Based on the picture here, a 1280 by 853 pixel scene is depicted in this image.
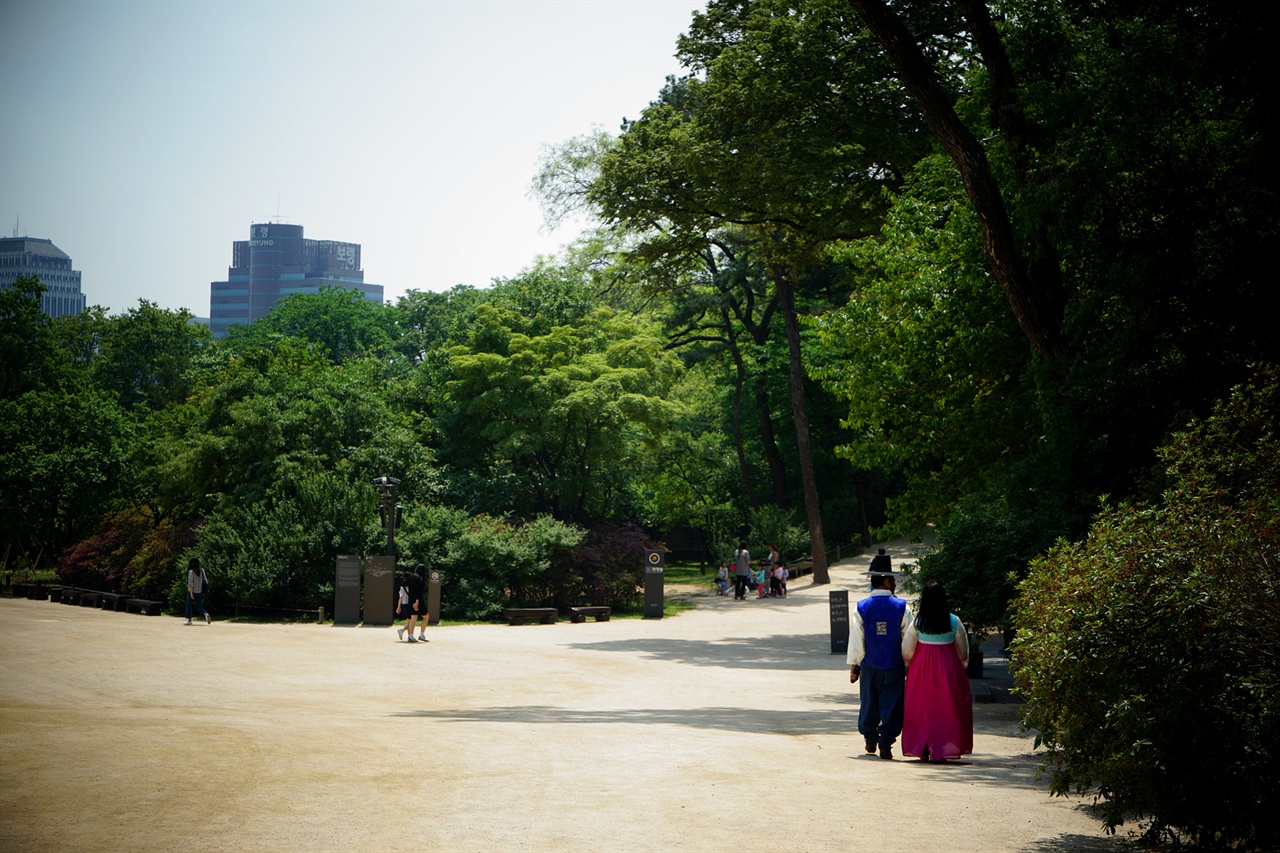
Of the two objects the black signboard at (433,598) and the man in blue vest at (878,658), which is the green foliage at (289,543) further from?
the man in blue vest at (878,658)

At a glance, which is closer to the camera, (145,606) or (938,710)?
(938,710)

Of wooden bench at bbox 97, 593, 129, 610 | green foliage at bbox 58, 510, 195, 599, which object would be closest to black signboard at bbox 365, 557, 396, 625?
green foliage at bbox 58, 510, 195, 599

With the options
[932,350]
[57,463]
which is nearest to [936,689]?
[932,350]

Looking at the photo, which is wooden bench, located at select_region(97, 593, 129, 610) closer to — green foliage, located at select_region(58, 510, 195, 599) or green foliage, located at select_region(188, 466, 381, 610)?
green foliage, located at select_region(58, 510, 195, 599)

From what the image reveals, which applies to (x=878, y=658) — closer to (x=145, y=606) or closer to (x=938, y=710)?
(x=938, y=710)

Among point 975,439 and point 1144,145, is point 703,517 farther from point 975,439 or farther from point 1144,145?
point 1144,145

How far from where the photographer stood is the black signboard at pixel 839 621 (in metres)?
22.9

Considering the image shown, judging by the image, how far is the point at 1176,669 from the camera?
6.57m

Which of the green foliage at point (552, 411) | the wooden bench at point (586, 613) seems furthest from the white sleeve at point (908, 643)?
the green foliage at point (552, 411)

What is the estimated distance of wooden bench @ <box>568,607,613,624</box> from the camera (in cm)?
3122

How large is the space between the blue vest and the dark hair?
0.82 ft

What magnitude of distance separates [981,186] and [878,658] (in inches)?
238

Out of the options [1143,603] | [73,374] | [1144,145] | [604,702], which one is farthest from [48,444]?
[1143,603]

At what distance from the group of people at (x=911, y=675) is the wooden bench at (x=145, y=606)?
26.1 meters
